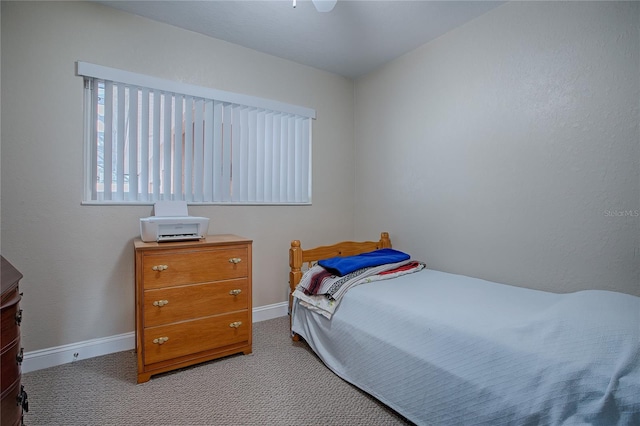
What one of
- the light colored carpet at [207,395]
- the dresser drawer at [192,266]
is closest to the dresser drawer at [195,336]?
the light colored carpet at [207,395]

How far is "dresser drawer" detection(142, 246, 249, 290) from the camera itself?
182 cm

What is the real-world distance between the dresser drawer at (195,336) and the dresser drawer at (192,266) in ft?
0.89

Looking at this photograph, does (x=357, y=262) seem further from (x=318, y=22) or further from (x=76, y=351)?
(x=76, y=351)

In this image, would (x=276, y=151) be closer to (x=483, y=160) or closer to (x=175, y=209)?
(x=175, y=209)

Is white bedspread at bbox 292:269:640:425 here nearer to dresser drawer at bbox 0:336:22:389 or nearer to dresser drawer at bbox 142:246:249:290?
dresser drawer at bbox 142:246:249:290

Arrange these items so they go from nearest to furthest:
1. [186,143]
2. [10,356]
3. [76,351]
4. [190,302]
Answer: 1. [10,356]
2. [190,302]
3. [76,351]
4. [186,143]

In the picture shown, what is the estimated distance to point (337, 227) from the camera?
10.8 feet

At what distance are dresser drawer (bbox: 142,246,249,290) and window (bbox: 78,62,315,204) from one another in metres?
0.64

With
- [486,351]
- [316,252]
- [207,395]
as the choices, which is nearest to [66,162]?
[207,395]

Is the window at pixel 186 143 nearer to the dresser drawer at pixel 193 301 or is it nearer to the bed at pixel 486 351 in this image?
the dresser drawer at pixel 193 301

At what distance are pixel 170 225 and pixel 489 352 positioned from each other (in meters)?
1.90

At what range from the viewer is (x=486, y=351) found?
1211mm

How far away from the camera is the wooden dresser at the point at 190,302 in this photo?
5.93 feet

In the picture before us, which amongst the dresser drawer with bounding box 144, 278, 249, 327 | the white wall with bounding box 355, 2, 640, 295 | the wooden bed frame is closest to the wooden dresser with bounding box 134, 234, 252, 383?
the dresser drawer with bounding box 144, 278, 249, 327
